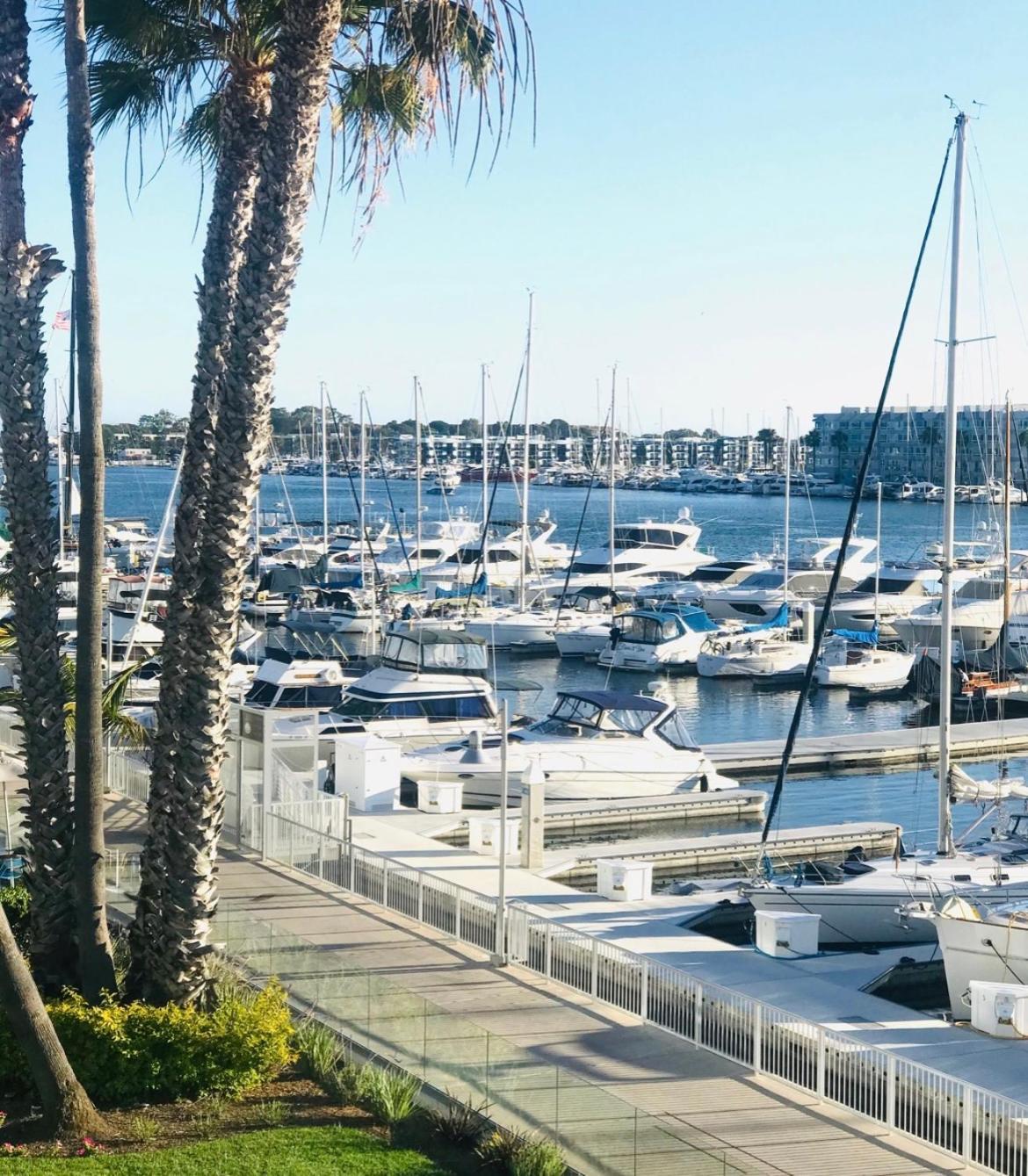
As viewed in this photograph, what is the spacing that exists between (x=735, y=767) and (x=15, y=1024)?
29.3 m

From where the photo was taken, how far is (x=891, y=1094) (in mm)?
13219

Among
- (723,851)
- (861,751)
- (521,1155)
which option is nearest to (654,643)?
(861,751)

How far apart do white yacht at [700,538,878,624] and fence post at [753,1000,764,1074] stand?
53719 millimetres

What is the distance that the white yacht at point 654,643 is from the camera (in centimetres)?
5934

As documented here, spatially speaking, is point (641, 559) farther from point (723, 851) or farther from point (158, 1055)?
point (158, 1055)

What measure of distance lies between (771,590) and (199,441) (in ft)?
189

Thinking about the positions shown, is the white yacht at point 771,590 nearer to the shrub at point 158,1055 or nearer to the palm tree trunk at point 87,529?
the palm tree trunk at point 87,529

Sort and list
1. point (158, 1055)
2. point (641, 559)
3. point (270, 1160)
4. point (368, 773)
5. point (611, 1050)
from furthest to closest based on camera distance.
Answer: point (641, 559) → point (368, 773) → point (611, 1050) → point (158, 1055) → point (270, 1160)

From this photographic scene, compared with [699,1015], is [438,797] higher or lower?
lower

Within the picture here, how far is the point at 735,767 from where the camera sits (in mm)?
40750

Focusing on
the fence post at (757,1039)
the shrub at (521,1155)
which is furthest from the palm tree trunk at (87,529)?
the fence post at (757,1039)

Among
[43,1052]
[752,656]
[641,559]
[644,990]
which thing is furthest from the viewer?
[641,559]

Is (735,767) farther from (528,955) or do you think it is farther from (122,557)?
(122,557)

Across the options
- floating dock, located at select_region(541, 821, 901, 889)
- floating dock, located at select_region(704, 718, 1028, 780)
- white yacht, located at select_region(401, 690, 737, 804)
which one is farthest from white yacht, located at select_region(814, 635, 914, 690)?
floating dock, located at select_region(541, 821, 901, 889)
